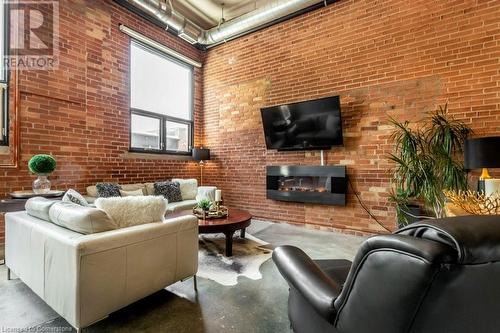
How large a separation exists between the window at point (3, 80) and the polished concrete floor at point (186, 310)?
5.81 feet

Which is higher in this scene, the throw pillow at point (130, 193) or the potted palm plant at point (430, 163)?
the potted palm plant at point (430, 163)

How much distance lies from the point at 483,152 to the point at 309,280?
248cm

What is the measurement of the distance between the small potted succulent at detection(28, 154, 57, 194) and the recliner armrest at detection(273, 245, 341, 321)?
2.93 meters

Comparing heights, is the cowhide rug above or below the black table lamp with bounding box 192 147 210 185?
below

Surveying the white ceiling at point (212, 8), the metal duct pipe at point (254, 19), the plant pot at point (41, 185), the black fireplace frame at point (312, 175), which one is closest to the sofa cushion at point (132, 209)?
the plant pot at point (41, 185)

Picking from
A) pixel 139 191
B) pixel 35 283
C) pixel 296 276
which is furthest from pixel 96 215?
pixel 139 191

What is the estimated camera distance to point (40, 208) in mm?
1953

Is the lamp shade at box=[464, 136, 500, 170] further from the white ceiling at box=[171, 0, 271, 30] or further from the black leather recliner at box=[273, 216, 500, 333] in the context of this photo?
the white ceiling at box=[171, 0, 271, 30]

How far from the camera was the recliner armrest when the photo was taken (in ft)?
3.08

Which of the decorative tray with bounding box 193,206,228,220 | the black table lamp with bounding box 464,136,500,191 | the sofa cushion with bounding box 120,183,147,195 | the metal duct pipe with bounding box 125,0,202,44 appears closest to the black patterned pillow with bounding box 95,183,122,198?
the sofa cushion with bounding box 120,183,147,195

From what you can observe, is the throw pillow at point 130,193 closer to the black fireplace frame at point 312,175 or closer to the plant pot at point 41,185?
the plant pot at point 41,185

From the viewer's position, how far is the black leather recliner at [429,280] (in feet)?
1.98

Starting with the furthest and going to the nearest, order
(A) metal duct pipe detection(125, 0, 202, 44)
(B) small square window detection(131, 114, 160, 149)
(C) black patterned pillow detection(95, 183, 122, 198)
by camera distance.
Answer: (B) small square window detection(131, 114, 160, 149), (A) metal duct pipe detection(125, 0, 202, 44), (C) black patterned pillow detection(95, 183, 122, 198)

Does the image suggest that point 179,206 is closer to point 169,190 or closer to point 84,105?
point 169,190
